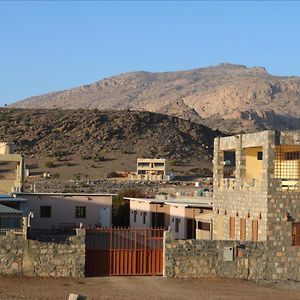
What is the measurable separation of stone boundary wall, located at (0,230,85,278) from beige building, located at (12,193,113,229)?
1699 cm

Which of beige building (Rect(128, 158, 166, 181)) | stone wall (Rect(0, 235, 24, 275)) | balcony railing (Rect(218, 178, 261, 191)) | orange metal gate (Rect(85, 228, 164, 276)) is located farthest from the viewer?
beige building (Rect(128, 158, 166, 181))

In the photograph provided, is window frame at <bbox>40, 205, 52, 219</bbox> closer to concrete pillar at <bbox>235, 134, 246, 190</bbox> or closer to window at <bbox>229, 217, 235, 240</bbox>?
window at <bbox>229, 217, 235, 240</bbox>

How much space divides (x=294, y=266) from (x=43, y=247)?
973 cm

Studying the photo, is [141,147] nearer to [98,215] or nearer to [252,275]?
[98,215]

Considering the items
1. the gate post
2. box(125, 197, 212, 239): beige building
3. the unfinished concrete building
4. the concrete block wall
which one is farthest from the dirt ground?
box(125, 197, 212, 239): beige building

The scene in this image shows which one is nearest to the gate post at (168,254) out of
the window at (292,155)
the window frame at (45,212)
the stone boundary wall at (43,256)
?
the stone boundary wall at (43,256)

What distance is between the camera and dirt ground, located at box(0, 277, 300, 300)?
26203 millimetres

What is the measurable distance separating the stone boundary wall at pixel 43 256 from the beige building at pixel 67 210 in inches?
669

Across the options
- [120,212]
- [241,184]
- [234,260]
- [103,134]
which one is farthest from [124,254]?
[103,134]

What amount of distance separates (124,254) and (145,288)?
2.39m

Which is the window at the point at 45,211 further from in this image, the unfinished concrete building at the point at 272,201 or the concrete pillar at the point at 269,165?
the concrete pillar at the point at 269,165

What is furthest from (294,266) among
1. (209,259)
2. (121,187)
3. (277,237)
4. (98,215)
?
(121,187)

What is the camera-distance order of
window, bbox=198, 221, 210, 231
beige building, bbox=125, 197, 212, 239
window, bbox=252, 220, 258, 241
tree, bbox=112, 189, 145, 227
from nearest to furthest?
window, bbox=252, 220, 258, 241 → window, bbox=198, 221, 210, 231 → beige building, bbox=125, 197, 212, 239 → tree, bbox=112, 189, 145, 227

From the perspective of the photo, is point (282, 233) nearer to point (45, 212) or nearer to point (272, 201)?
point (272, 201)
